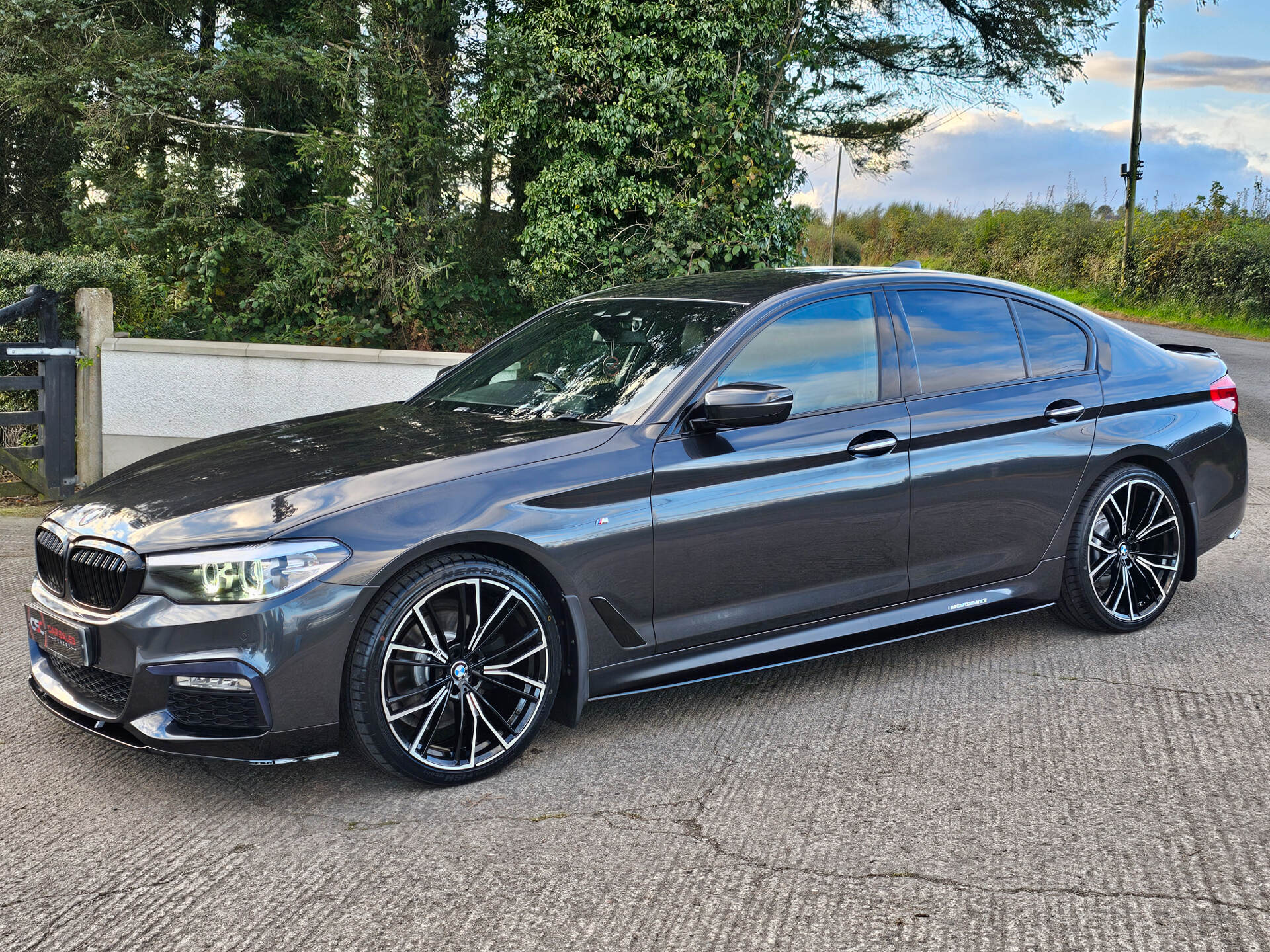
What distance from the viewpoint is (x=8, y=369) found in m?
9.27

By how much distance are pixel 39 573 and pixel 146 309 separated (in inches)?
305

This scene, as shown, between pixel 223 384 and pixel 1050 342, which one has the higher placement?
pixel 1050 342

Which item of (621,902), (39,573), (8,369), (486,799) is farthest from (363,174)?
(621,902)

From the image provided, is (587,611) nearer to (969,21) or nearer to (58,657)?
(58,657)

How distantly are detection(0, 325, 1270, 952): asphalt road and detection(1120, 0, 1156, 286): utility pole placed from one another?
33283mm

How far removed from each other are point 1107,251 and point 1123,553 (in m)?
35.8

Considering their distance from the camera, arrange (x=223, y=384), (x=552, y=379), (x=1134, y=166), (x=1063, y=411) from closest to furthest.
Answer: (x=552, y=379) → (x=1063, y=411) → (x=223, y=384) → (x=1134, y=166)

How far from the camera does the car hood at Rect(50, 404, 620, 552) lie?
3525 mm

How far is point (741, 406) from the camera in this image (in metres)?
3.96

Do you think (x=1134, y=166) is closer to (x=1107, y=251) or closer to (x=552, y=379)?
(x=1107, y=251)

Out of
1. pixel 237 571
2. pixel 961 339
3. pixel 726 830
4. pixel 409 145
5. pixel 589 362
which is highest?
pixel 409 145

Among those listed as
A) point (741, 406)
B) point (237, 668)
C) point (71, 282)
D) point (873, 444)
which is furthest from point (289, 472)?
point (71, 282)

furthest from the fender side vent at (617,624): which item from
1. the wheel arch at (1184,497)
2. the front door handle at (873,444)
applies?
the wheel arch at (1184,497)

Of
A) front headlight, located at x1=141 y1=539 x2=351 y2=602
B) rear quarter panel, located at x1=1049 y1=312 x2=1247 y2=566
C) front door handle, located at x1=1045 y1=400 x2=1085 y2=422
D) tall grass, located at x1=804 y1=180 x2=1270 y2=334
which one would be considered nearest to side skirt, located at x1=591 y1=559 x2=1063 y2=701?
rear quarter panel, located at x1=1049 y1=312 x2=1247 y2=566
